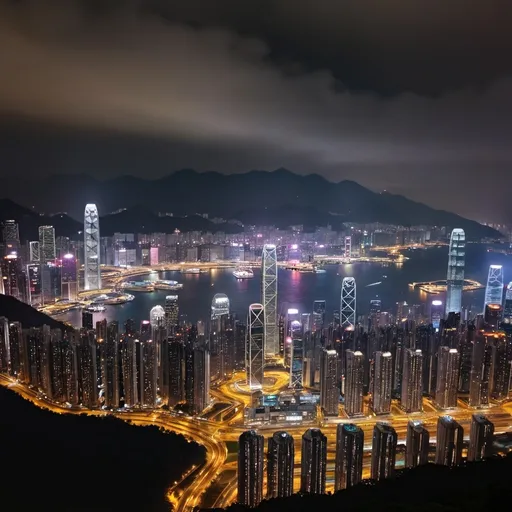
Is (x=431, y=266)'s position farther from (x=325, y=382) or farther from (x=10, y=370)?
(x=10, y=370)

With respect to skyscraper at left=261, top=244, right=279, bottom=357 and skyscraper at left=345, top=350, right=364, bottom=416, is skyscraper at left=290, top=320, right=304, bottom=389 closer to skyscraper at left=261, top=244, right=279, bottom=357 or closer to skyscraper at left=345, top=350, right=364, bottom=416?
skyscraper at left=345, top=350, right=364, bottom=416

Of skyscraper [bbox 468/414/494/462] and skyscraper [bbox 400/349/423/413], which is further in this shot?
skyscraper [bbox 400/349/423/413]

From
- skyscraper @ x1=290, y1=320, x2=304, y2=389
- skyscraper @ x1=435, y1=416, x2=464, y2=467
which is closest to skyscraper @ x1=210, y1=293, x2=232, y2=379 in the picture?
skyscraper @ x1=290, y1=320, x2=304, y2=389

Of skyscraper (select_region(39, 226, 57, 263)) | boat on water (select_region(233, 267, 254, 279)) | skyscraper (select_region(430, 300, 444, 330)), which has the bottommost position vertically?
boat on water (select_region(233, 267, 254, 279))

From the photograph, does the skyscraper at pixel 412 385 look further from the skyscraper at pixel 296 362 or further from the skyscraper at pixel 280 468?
the skyscraper at pixel 280 468

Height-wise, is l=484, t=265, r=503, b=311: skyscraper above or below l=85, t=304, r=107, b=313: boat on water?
above

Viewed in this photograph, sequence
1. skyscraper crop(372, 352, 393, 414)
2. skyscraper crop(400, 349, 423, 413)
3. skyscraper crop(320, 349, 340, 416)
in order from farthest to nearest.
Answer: skyscraper crop(400, 349, 423, 413), skyscraper crop(372, 352, 393, 414), skyscraper crop(320, 349, 340, 416)

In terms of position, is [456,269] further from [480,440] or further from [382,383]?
[480,440]

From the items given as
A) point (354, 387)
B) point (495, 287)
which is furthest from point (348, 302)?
point (495, 287)
